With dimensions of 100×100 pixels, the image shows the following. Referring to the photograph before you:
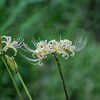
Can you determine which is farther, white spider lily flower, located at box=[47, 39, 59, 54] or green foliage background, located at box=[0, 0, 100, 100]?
green foliage background, located at box=[0, 0, 100, 100]

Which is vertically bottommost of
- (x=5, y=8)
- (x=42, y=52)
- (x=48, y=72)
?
(x=48, y=72)

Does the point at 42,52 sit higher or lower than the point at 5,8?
lower

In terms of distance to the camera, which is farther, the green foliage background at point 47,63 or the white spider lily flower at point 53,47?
the green foliage background at point 47,63

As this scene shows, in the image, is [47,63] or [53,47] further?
[47,63]

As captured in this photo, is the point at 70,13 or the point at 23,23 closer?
the point at 23,23

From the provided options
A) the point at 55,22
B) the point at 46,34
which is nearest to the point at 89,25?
the point at 55,22

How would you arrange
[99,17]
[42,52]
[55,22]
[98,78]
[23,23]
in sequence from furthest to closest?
1. [99,17]
2. [55,22]
3. [23,23]
4. [98,78]
5. [42,52]

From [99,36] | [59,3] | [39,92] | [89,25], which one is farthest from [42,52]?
[99,36]

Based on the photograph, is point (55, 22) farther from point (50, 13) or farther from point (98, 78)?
point (98, 78)

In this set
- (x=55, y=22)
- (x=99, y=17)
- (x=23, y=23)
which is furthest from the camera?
(x=99, y=17)
